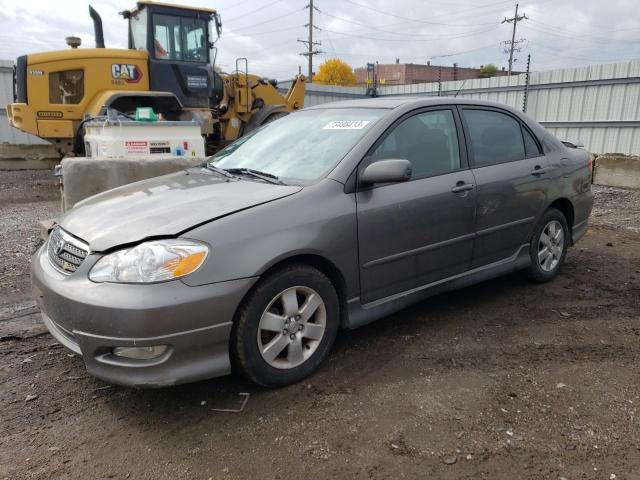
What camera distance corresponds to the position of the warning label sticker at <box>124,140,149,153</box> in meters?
6.77

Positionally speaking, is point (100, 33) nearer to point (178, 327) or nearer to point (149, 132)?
point (149, 132)

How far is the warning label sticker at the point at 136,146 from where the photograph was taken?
6770 mm

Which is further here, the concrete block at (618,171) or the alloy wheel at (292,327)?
the concrete block at (618,171)

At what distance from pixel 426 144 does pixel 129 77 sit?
329 inches

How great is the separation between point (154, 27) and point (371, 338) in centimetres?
900

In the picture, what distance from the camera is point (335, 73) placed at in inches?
2800

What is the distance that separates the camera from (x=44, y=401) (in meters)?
2.89

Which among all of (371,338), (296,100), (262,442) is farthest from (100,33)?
(262,442)

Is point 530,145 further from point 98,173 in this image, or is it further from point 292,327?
point 98,173

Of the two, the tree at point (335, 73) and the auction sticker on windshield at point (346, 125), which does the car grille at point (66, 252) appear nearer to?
the auction sticker on windshield at point (346, 125)

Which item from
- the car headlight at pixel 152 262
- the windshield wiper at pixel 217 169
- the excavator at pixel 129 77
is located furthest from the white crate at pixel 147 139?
the car headlight at pixel 152 262

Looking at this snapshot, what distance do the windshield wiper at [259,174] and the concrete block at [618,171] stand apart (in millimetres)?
8680

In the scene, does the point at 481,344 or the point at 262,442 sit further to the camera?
the point at 481,344

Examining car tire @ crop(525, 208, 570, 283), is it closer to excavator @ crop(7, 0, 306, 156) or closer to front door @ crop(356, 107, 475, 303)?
front door @ crop(356, 107, 475, 303)
